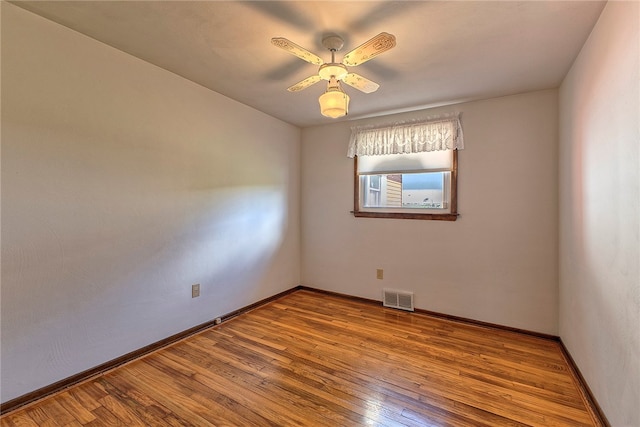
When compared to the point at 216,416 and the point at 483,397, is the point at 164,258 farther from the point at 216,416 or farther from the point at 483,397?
the point at 483,397

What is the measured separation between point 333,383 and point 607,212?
6.23 ft

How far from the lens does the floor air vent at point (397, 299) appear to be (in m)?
3.17

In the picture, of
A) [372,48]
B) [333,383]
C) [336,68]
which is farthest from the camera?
[333,383]

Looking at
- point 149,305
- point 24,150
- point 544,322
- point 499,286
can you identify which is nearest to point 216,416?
point 149,305

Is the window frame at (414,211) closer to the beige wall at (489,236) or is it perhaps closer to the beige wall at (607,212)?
the beige wall at (489,236)

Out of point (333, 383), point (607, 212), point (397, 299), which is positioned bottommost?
point (333, 383)

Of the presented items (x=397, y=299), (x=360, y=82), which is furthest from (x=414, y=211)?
(x=360, y=82)

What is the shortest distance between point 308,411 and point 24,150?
2.25 meters

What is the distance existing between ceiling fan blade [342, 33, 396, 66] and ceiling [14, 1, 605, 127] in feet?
0.69

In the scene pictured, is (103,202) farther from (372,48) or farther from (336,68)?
(372,48)

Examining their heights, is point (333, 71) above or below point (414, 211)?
above

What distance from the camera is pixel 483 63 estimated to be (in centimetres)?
210

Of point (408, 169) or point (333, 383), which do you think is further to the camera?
point (408, 169)

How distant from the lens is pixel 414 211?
10.5 feet
